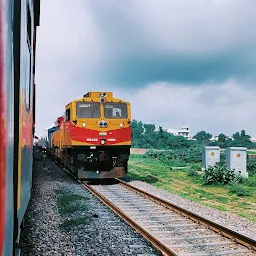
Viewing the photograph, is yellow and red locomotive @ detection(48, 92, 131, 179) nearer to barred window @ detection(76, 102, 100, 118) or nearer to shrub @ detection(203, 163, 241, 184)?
barred window @ detection(76, 102, 100, 118)

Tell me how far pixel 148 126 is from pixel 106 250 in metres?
113

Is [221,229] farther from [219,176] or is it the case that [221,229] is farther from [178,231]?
[219,176]

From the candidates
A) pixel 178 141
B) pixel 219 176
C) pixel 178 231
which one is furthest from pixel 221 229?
pixel 178 141

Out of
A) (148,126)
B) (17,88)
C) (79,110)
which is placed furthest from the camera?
(148,126)

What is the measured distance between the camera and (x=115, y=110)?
14312 millimetres

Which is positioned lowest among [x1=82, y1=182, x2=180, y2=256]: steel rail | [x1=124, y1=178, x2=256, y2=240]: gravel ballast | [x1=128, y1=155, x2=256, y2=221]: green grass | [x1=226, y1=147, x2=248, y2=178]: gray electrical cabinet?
[x1=128, y1=155, x2=256, y2=221]: green grass

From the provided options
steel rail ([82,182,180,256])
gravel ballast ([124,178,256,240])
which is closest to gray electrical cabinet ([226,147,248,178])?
gravel ballast ([124,178,256,240])

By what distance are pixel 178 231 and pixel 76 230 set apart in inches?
80.8

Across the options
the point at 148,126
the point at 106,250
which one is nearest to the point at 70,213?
the point at 106,250

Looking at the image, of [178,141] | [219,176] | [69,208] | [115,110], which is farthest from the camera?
→ [178,141]

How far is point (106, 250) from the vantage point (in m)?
5.90

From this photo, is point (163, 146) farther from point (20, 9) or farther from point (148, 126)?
point (20, 9)

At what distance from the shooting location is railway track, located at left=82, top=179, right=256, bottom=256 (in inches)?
228

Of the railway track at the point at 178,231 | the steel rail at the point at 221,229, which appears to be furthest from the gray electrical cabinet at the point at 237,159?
the steel rail at the point at 221,229
